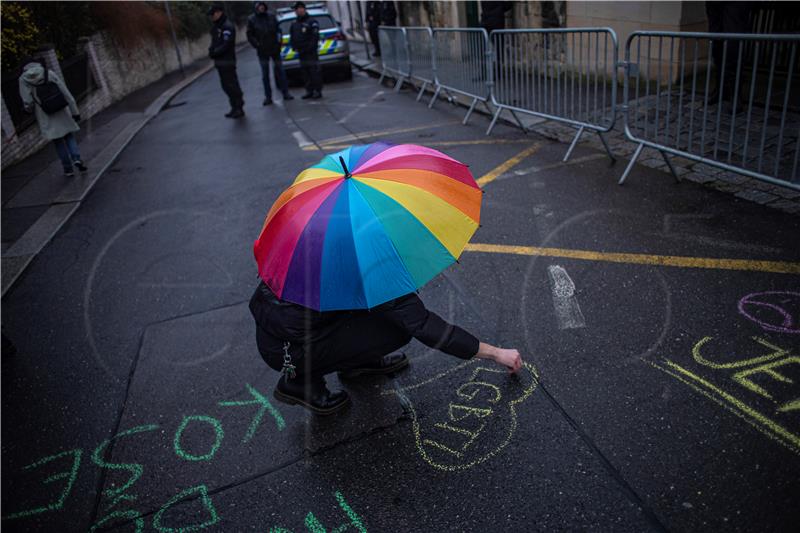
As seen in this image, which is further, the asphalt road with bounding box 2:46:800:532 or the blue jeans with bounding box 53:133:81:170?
the blue jeans with bounding box 53:133:81:170

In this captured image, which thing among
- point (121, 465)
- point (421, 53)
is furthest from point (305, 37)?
point (121, 465)

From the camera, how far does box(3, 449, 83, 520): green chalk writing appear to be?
2.88 m

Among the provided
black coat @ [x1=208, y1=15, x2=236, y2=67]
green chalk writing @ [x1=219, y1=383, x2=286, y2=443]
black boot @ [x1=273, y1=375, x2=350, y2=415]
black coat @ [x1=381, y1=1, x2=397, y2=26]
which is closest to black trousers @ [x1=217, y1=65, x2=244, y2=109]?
black coat @ [x1=208, y1=15, x2=236, y2=67]

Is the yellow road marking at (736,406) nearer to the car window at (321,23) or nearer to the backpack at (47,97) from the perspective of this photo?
the backpack at (47,97)

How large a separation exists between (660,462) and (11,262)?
6.09 m

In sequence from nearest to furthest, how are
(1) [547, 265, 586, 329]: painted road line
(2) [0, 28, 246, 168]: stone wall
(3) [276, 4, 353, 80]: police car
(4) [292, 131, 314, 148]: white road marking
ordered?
(1) [547, 265, 586, 329]: painted road line, (4) [292, 131, 314, 148]: white road marking, (2) [0, 28, 246, 168]: stone wall, (3) [276, 4, 353, 80]: police car

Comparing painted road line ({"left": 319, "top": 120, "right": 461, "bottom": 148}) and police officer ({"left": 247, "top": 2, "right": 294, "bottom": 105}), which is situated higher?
police officer ({"left": 247, "top": 2, "right": 294, "bottom": 105})

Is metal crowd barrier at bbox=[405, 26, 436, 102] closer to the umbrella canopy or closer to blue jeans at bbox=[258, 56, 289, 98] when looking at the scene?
blue jeans at bbox=[258, 56, 289, 98]

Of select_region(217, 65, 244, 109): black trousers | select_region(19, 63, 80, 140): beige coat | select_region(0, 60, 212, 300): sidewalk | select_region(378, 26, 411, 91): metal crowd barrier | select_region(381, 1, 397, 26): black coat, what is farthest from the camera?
select_region(381, 1, 397, 26): black coat

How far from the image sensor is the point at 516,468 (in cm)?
274

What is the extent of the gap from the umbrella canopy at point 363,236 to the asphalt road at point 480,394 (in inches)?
41.7

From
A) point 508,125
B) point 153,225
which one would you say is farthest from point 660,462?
point 508,125

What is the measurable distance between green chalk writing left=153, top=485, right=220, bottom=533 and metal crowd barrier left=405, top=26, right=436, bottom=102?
8.98 metres

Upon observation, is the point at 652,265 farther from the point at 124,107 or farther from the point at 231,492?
the point at 124,107
